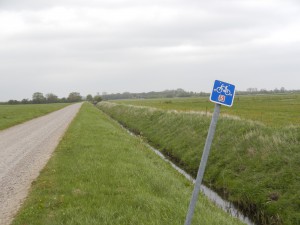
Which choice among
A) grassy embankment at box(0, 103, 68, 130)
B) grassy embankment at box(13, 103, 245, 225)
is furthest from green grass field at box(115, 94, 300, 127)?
grassy embankment at box(0, 103, 68, 130)

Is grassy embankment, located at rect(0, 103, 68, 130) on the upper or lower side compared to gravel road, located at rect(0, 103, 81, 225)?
upper

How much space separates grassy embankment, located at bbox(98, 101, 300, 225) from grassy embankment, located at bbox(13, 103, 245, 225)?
208cm

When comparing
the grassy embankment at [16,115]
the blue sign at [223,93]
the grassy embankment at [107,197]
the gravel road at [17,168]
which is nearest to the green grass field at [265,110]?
the grassy embankment at [107,197]

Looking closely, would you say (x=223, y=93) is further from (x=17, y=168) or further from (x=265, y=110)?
(x=265, y=110)

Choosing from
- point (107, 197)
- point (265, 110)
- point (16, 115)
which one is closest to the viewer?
point (107, 197)

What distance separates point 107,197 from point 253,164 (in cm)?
728

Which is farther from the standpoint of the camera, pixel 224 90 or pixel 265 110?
pixel 265 110

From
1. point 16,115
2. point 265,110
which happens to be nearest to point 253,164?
point 265,110

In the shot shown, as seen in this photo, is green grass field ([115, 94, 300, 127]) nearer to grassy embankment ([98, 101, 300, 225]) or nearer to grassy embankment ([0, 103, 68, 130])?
grassy embankment ([98, 101, 300, 225])

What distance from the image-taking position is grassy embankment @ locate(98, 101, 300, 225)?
1017cm

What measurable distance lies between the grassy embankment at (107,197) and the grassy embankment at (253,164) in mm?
2085

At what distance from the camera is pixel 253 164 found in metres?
13.1

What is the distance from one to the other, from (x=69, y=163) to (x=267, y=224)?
25.9ft

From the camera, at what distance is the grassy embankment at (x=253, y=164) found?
10.2 meters
